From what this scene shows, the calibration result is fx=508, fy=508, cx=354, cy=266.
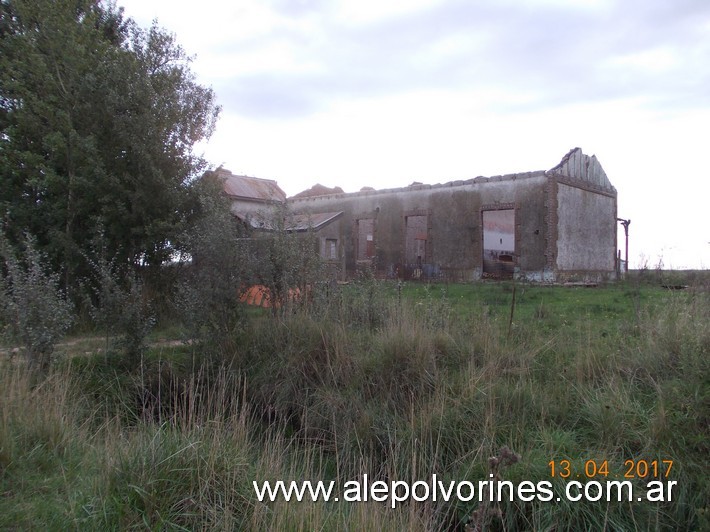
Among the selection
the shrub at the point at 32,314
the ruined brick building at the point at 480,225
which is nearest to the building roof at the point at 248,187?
the ruined brick building at the point at 480,225

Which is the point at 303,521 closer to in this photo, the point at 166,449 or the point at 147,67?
the point at 166,449

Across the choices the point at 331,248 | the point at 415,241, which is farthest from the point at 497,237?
the point at 331,248

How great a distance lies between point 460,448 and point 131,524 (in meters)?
2.76

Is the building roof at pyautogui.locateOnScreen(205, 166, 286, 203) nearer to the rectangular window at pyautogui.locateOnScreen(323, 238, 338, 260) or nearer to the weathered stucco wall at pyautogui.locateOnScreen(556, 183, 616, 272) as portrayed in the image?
the rectangular window at pyautogui.locateOnScreen(323, 238, 338, 260)

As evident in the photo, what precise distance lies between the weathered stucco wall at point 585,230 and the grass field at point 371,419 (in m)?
10.4

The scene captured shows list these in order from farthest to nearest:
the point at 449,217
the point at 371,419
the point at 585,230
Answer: the point at 449,217
the point at 585,230
the point at 371,419

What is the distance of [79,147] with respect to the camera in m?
9.05

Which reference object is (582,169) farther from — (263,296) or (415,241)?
(263,296)

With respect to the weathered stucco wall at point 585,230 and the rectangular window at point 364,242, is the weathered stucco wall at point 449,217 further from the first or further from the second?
the weathered stucco wall at point 585,230

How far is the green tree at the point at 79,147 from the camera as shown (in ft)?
29.9

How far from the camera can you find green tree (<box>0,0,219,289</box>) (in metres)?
9.12

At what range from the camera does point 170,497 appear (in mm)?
3121

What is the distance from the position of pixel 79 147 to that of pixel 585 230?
56.1 feet

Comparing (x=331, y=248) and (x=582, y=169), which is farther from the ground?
(x=582, y=169)
